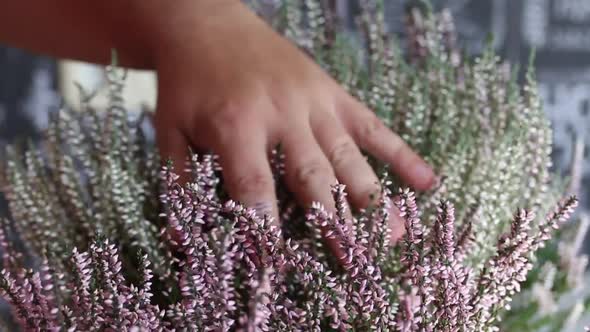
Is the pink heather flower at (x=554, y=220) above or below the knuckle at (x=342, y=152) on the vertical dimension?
above

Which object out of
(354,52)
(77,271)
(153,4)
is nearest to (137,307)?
(77,271)

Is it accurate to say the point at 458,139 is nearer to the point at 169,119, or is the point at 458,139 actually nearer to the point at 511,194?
the point at 511,194

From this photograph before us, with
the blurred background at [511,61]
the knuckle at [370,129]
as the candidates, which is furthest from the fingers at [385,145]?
the blurred background at [511,61]

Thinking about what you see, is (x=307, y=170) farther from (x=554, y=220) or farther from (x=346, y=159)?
(x=554, y=220)

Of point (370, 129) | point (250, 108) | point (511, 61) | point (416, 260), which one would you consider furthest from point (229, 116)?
point (511, 61)

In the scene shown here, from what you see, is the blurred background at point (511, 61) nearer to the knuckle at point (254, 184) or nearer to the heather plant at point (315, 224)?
the heather plant at point (315, 224)

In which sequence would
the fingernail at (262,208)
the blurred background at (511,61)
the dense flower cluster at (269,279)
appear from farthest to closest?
1. the blurred background at (511,61)
2. the fingernail at (262,208)
3. the dense flower cluster at (269,279)
